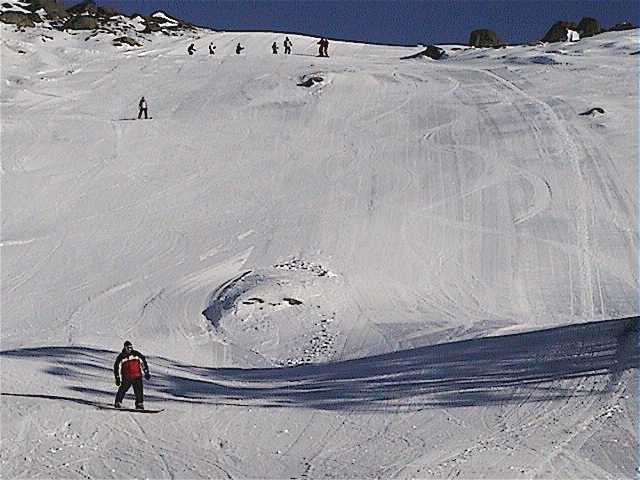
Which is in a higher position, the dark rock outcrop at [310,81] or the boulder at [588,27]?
the boulder at [588,27]

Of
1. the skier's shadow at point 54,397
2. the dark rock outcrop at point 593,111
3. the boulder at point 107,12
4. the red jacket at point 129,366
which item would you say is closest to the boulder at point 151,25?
the boulder at point 107,12

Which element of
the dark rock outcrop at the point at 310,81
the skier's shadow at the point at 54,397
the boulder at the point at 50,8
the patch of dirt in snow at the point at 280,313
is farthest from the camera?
the boulder at the point at 50,8

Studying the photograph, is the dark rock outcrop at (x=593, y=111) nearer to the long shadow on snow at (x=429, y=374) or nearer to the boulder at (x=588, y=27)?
the long shadow on snow at (x=429, y=374)

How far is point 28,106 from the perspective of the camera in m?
37.4

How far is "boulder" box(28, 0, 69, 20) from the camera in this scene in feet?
242

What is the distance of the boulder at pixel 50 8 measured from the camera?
2899 inches

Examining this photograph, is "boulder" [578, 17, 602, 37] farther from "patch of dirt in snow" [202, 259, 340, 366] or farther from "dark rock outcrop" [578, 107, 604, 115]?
"patch of dirt in snow" [202, 259, 340, 366]

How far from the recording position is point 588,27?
56938 millimetres

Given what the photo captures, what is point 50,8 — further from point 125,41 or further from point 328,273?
point 328,273

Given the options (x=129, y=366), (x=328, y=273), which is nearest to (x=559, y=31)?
(x=328, y=273)

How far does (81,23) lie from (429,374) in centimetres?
6099

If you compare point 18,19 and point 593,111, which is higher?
point 593,111

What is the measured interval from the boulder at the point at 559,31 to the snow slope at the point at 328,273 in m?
14.3

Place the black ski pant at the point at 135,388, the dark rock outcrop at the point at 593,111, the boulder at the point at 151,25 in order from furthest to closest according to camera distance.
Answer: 1. the boulder at the point at 151,25
2. the dark rock outcrop at the point at 593,111
3. the black ski pant at the point at 135,388
